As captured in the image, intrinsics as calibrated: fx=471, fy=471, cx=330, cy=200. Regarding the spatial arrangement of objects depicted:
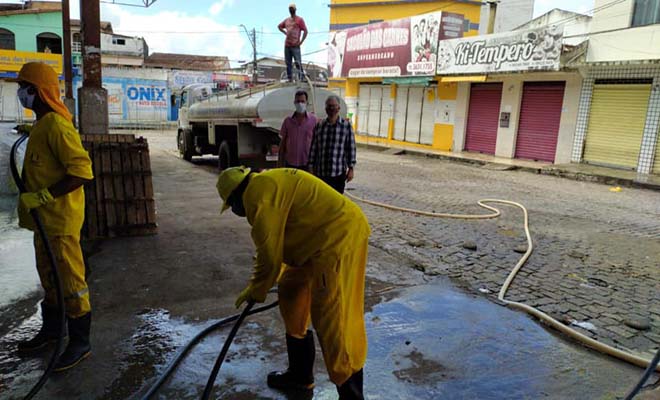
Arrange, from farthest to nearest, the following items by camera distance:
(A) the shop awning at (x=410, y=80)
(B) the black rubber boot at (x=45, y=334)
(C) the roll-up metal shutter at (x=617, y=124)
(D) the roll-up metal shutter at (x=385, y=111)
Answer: (D) the roll-up metal shutter at (x=385, y=111), (A) the shop awning at (x=410, y=80), (C) the roll-up metal shutter at (x=617, y=124), (B) the black rubber boot at (x=45, y=334)

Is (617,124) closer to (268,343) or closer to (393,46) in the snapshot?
(393,46)

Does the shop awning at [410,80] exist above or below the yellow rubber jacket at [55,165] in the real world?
above

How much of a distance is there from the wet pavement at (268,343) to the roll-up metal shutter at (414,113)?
16.9 metres

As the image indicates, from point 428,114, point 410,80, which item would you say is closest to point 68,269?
point 410,80

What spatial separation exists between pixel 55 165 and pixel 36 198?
299 mm

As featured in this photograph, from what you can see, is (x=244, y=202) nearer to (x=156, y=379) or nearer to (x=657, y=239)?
(x=156, y=379)

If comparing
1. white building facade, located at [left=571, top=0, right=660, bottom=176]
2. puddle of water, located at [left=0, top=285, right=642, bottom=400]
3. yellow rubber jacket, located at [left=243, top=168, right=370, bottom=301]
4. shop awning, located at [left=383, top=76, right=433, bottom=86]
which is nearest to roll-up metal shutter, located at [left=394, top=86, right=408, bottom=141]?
shop awning, located at [left=383, top=76, right=433, bottom=86]

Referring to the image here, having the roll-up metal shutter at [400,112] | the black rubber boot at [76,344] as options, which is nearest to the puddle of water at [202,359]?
the black rubber boot at [76,344]

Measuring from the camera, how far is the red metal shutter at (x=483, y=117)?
18234mm

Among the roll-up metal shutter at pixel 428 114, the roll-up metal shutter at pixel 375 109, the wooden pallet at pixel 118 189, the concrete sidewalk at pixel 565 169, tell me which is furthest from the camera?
the roll-up metal shutter at pixel 375 109

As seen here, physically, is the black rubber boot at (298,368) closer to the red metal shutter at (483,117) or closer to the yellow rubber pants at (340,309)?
the yellow rubber pants at (340,309)

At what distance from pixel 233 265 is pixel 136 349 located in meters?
1.76

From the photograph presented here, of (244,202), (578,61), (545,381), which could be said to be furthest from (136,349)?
(578,61)

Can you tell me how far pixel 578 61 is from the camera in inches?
565
